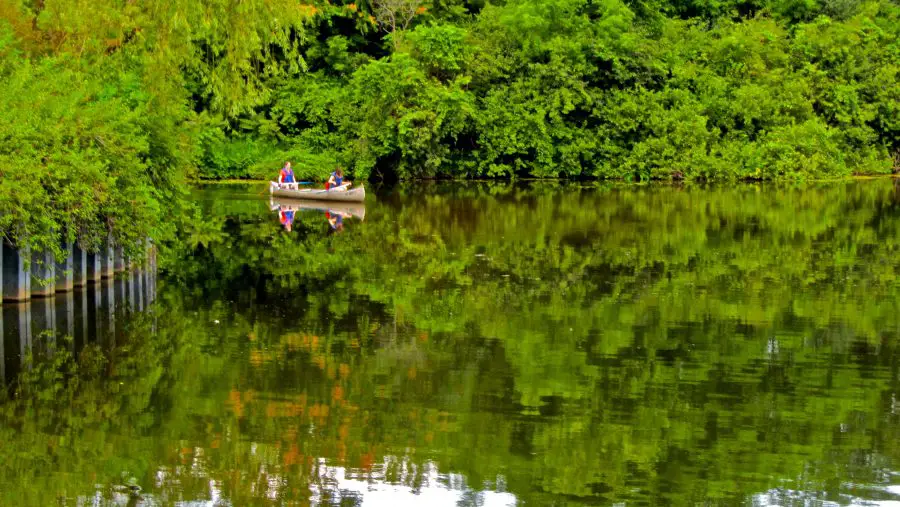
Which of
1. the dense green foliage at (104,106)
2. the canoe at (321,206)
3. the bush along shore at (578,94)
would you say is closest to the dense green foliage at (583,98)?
the bush along shore at (578,94)

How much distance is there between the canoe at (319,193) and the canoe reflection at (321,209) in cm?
16

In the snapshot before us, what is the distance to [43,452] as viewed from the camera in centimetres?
1097

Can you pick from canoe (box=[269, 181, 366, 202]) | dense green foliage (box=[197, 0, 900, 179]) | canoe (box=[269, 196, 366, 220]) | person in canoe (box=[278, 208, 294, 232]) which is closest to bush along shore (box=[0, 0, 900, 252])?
dense green foliage (box=[197, 0, 900, 179])

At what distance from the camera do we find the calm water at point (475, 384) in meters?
10.3

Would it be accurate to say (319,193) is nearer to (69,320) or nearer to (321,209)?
(321,209)

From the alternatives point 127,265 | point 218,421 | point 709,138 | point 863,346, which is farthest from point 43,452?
point 709,138

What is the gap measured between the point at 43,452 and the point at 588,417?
479cm

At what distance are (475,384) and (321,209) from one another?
86.2 feet

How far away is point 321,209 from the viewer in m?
39.5

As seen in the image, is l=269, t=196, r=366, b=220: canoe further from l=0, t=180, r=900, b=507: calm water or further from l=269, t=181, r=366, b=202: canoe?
l=0, t=180, r=900, b=507: calm water

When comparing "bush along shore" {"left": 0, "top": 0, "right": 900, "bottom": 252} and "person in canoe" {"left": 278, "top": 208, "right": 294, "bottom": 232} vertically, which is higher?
"bush along shore" {"left": 0, "top": 0, "right": 900, "bottom": 252}

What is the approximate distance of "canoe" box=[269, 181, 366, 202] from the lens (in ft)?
132

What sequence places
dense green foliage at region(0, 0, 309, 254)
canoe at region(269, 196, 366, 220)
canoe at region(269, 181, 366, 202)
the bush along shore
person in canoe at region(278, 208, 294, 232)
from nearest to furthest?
dense green foliage at region(0, 0, 309, 254)
person in canoe at region(278, 208, 294, 232)
canoe at region(269, 196, 366, 220)
canoe at region(269, 181, 366, 202)
the bush along shore

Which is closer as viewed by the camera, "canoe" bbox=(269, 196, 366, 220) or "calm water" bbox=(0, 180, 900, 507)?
"calm water" bbox=(0, 180, 900, 507)
